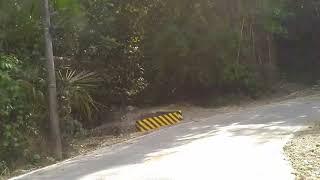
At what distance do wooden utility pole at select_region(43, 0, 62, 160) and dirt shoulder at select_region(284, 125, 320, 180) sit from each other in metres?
5.37

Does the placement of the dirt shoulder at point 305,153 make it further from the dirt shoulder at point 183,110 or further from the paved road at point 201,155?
the dirt shoulder at point 183,110

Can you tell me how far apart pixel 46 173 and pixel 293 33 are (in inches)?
802

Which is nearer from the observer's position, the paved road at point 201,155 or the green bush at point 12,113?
the paved road at point 201,155

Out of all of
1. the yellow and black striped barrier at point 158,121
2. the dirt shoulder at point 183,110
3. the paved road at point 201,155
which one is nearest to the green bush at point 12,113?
the dirt shoulder at point 183,110

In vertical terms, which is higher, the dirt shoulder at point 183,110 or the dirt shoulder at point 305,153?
the dirt shoulder at point 305,153

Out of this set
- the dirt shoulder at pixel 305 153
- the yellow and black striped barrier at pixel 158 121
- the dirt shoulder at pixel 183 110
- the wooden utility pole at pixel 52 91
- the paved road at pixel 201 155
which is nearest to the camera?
the dirt shoulder at pixel 305 153

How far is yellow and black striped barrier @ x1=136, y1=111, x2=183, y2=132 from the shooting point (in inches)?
653

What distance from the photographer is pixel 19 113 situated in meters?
12.7

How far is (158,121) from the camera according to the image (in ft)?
55.7

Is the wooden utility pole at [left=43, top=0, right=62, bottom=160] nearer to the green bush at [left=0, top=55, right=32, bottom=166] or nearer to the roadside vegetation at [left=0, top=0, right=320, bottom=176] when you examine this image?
the roadside vegetation at [left=0, top=0, right=320, bottom=176]

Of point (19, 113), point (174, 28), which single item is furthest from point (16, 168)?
point (174, 28)

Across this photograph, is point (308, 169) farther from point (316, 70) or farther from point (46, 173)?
point (316, 70)

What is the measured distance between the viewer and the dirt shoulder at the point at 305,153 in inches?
330

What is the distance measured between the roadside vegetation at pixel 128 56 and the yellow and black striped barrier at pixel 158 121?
1614 millimetres
